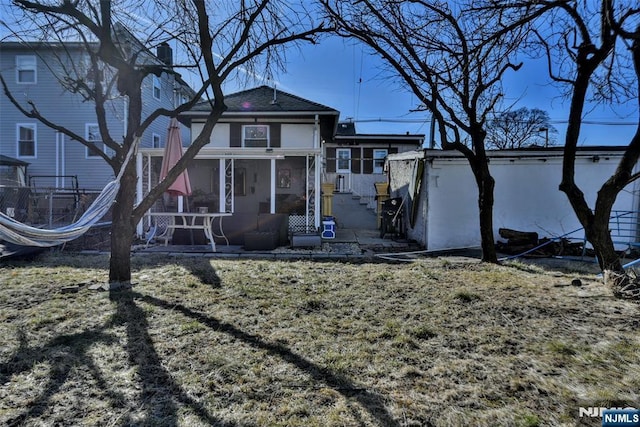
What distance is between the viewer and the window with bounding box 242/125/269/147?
41.7 ft

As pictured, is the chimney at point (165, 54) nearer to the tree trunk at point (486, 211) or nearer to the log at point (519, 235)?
the tree trunk at point (486, 211)

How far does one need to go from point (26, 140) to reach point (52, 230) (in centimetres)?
1329

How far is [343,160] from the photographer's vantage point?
62.8 feet

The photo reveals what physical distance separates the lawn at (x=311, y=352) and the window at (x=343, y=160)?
14.4 metres

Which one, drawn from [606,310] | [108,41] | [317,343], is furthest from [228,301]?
[606,310]

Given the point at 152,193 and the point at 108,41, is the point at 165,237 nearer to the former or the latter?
the point at 152,193

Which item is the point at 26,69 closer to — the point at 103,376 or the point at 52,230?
the point at 52,230

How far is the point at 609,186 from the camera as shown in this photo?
495 cm

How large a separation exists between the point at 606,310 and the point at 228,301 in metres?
4.14

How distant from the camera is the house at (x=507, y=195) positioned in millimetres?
8688

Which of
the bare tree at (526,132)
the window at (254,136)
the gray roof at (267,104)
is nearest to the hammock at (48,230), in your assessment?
the gray roof at (267,104)

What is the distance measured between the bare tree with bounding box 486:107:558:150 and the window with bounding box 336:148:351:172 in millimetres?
8707

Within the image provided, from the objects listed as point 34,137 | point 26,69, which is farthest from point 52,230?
point 26,69

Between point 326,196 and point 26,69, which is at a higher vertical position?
point 26,69
